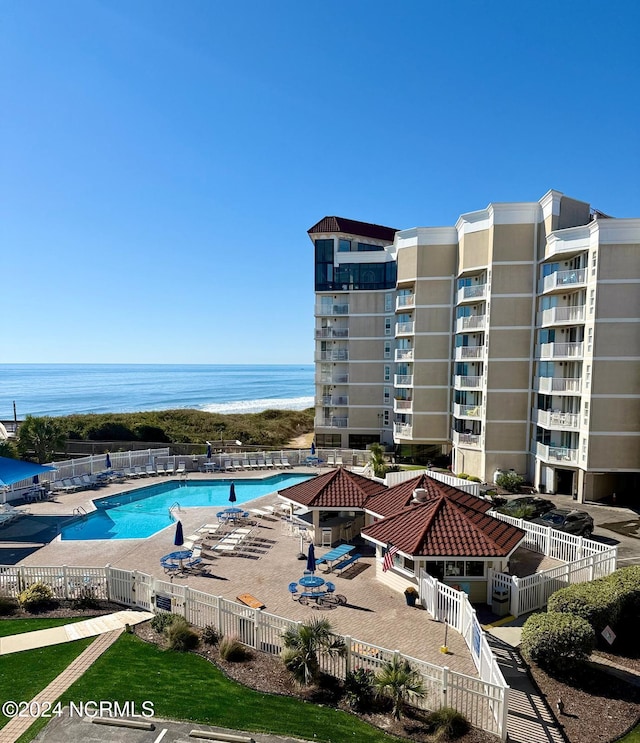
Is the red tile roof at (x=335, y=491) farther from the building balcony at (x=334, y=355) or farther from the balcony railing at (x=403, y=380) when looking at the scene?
the building balcony at (x=334, y=355)

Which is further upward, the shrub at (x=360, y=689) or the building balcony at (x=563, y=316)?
the building balcony at (x=563, y=316)

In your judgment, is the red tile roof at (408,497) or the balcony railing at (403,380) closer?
the red tile roof at (408,497)

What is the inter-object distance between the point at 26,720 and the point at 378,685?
6909mm

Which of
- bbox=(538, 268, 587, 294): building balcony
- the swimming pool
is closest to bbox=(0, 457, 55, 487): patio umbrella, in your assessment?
the swimming pool

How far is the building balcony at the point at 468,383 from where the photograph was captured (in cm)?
3153

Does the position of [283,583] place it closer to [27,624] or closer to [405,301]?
[27,624]

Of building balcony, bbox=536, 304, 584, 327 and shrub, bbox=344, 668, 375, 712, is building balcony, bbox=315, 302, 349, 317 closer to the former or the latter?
building balcony, bbox=536, 304, 584, 327

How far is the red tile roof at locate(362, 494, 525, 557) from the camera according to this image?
14.4 m

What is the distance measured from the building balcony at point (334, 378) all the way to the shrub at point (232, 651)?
29693 mm

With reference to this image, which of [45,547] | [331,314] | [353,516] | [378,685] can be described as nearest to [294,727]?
[378,685]

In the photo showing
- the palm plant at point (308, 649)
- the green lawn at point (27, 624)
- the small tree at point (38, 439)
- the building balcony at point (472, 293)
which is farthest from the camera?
the building balcony at point (472, 293)

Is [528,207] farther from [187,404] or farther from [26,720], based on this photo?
[187,404]

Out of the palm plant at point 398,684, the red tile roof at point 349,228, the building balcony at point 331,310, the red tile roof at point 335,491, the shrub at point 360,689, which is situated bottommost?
the shrub at point 360,689

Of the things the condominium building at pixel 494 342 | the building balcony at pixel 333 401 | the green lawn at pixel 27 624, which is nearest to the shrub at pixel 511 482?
the condominium building at pixel 494 342
